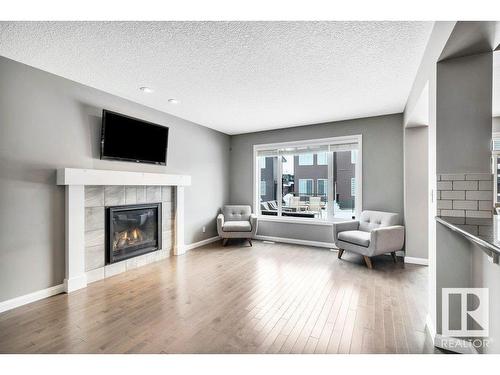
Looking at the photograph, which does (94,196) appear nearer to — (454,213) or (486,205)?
(454,213)

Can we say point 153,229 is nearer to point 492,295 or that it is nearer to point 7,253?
→ point 7,253

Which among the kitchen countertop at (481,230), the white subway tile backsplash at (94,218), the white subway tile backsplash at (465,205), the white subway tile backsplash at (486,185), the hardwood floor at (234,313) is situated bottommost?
the hardwood floor at (234,313)

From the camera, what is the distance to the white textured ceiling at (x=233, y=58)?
1.86 m

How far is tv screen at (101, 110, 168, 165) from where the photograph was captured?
309 centimetres

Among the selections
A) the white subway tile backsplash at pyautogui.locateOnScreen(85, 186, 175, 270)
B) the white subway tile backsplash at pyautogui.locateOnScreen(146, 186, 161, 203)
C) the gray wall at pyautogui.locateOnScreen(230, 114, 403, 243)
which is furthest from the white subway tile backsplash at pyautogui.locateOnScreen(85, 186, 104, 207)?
the gray wall at pyautogui.locateOnScreen(230, 114, 403, 243)

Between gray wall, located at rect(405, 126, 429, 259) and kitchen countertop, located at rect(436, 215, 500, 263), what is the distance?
2186mm

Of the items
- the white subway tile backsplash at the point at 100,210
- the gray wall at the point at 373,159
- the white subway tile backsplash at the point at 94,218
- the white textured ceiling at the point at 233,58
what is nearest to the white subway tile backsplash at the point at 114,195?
the white subway tile backsplash at the point at 100,210

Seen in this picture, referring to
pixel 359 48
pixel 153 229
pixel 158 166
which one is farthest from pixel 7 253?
pixel 359 48

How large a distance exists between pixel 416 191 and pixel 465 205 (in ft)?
7.08

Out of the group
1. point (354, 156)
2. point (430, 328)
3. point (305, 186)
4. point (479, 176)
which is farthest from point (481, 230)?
point (305, 186)

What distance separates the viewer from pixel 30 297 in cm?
245

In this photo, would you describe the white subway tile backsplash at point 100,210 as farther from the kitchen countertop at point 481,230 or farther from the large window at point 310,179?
the kitchen countertop at point 481,230

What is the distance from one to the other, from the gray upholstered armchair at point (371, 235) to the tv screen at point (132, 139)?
3.20 meters

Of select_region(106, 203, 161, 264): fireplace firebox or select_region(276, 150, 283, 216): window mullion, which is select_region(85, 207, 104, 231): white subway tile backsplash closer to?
select_region(106, 203, 161, 264): fireplace firebox
